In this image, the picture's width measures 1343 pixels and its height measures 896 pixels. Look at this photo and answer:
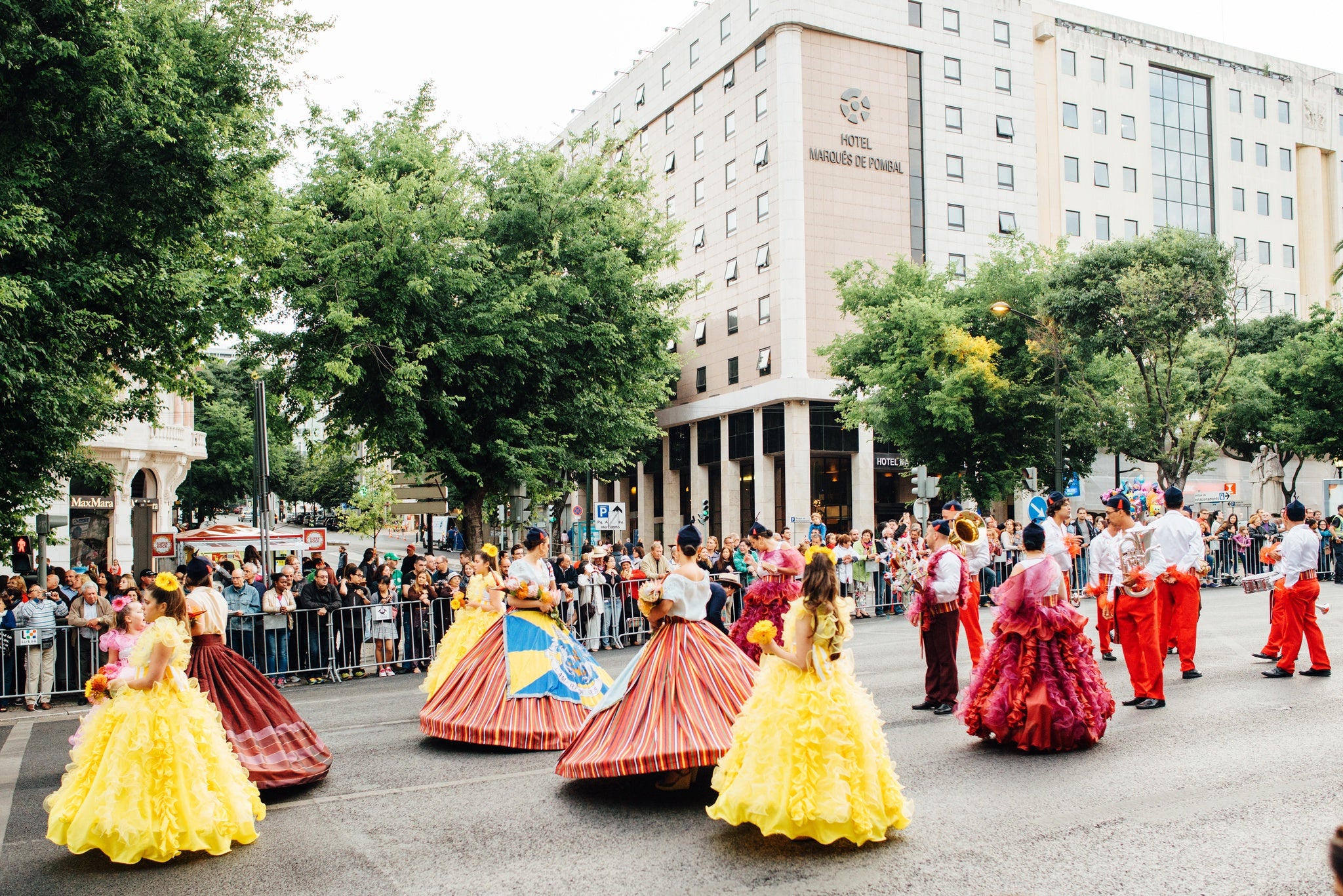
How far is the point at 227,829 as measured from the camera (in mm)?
6379

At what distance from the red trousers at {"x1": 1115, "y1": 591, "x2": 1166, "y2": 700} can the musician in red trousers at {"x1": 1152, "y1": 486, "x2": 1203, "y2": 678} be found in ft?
2.12

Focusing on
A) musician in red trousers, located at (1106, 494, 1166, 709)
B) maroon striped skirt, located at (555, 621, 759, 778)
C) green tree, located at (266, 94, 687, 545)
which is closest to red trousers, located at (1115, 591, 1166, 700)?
musician in red trousers, located at (1106, 494, 1166, 709)

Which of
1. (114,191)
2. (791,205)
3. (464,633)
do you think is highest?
(791,205)

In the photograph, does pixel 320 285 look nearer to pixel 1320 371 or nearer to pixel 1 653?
pixel 1 653

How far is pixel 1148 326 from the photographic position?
28156mm

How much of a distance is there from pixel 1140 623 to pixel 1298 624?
2576 mm

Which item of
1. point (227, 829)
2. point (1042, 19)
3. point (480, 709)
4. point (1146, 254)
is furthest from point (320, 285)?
point (1042, 19)

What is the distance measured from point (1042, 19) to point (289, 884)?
52300 mm

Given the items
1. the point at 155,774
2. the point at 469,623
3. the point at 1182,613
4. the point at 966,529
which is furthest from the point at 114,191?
the point at 1182,613

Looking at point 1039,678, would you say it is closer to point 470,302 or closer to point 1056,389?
point 470,302

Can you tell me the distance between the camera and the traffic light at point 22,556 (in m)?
20.9

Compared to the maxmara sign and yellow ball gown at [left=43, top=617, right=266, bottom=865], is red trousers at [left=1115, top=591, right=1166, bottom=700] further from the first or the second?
the maxmara sign

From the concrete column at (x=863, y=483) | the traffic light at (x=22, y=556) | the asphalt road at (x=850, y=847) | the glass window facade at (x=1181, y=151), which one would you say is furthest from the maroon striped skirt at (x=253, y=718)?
the glass window facade at (x=1181, y=151)

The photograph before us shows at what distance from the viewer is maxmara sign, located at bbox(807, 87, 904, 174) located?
4353 centimetres
